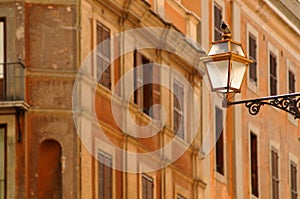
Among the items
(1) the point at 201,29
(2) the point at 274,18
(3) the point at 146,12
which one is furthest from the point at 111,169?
(2) the point at 274,18

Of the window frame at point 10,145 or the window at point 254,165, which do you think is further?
the window at point 254,165

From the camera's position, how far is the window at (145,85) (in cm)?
4134

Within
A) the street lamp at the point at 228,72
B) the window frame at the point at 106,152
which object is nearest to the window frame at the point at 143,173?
the window frame at the point at 106,152

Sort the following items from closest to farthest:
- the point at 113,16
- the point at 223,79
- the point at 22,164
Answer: the point at 223,79 → the point at 22,164 → the point at 113,16

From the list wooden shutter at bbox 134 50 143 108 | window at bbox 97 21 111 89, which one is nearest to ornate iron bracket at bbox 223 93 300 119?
window at bbox 97 21 111 89

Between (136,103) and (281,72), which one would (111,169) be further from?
(281,72)

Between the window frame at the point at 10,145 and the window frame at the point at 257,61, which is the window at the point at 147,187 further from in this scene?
the window frame at the point at 257,61

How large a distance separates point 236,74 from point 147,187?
61.0ft

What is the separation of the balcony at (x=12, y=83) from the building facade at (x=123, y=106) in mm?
20

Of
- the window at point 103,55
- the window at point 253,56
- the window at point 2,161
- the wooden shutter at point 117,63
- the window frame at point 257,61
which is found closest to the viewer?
the window at point 2,161

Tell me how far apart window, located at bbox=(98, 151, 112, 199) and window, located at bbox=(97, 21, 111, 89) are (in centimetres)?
156

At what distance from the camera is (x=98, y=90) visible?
126 feet

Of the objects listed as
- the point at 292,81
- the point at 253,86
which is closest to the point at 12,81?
the point at 253,86

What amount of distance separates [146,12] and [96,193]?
17.8 ft
